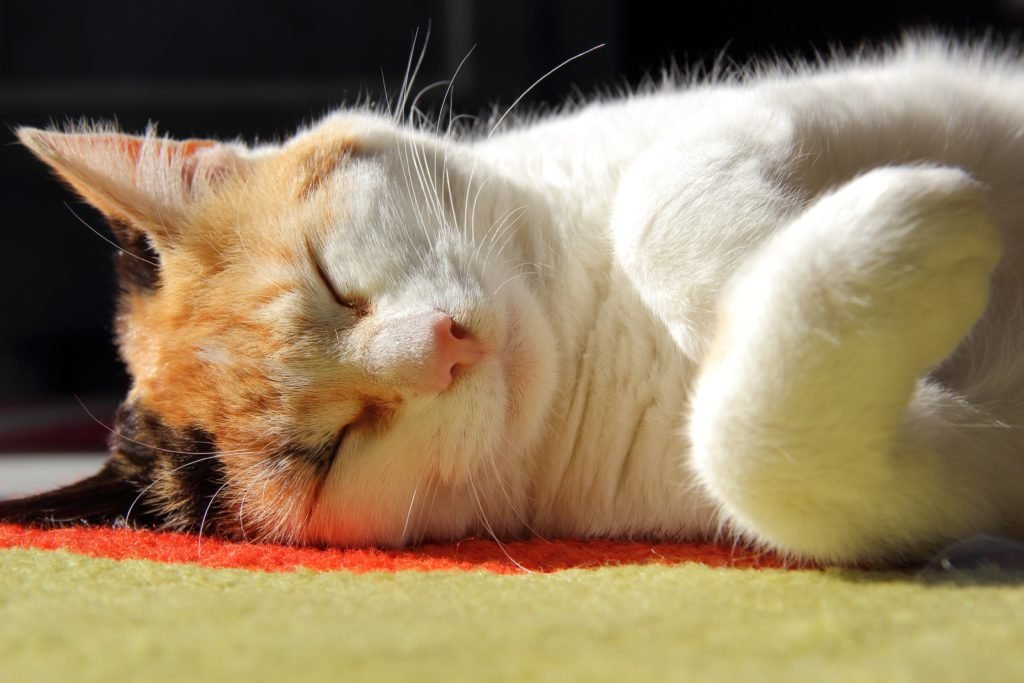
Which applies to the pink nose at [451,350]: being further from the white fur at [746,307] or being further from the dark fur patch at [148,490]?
the dark fur patch at [148,490]

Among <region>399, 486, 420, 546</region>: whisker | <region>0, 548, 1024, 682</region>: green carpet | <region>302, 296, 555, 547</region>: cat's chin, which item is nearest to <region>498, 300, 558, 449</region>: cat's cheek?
<region>302, 296, 555, 547</region>: cat's chin

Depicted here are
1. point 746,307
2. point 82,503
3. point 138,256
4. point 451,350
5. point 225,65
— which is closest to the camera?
point 746,307

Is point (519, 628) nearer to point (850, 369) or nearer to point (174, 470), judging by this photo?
point (850, 369)

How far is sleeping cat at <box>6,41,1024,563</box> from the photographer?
85cm

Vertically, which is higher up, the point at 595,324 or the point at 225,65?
the point at 225,65

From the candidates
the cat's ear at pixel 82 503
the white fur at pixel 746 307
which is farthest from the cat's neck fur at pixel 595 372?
the cat's ear at pixel 82 503

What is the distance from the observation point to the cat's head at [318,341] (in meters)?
1.12

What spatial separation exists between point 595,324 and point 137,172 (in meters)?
0.71

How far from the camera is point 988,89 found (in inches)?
54.9

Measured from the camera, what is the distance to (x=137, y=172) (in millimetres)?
1373

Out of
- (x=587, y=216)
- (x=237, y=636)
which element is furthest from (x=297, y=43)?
(x=237, y=636)

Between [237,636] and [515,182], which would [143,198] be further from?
[237,636]

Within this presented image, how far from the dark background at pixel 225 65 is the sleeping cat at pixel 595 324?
5.55 ft

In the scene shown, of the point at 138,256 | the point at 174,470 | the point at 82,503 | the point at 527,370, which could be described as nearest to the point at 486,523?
the point at 527,370
